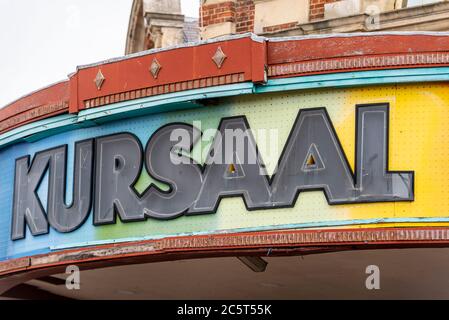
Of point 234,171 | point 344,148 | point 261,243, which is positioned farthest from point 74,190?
point 344,148

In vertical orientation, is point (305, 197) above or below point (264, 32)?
below

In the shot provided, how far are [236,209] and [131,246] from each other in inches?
49.9

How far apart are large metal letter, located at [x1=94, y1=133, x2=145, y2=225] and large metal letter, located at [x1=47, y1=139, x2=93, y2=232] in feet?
0.43

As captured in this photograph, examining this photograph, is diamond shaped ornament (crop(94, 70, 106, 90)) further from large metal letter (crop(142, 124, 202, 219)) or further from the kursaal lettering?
large metal letter (crop(142, 124, 202, 219))

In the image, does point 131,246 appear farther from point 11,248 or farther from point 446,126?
point 446,126

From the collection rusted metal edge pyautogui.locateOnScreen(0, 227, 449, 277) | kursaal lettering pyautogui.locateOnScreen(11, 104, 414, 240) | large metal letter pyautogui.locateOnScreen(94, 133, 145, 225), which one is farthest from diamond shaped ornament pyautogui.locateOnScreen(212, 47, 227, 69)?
rusted metal edge pyautogui.locateOnScreen(0, 227, 449, 277)

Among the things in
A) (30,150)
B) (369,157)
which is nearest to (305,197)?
(369,157)

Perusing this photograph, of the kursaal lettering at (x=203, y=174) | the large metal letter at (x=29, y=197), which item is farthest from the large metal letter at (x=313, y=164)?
the large metal letter at (x=29, y=197)

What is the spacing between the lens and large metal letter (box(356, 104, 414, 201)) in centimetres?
1314

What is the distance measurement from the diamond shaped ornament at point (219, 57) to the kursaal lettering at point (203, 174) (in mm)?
602

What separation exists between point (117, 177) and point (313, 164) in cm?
244

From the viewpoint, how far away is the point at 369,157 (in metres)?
13.3

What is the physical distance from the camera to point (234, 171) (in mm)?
13977
